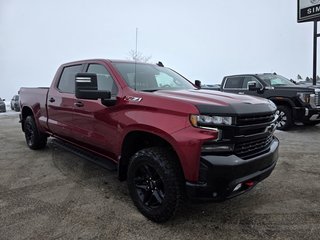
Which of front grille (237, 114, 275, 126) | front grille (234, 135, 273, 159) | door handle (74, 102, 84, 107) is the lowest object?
front grille (234, 135, 273, 159)

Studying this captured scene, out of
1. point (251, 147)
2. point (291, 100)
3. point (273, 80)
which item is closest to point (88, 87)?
point (251, 147)

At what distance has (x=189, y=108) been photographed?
2.80 metres

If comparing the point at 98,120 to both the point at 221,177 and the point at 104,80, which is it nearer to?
the point at 104,80

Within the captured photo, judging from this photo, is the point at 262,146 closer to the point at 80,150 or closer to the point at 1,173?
the point at 80,150

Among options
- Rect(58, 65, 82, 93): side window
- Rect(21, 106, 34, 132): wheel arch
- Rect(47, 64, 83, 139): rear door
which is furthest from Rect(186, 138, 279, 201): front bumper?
Rect(21, 106, 34, 132): wheel arch

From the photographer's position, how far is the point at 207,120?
9.02 feet

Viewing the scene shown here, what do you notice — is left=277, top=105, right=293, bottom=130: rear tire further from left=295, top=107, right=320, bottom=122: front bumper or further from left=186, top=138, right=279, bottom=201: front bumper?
left=186, top=138, right=279, bottom=201: front bumper

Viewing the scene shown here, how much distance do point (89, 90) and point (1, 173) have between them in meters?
2.58

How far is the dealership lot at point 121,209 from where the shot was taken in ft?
9.70

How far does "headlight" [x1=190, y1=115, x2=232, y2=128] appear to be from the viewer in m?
2.74

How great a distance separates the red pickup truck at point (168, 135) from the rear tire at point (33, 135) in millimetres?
2098

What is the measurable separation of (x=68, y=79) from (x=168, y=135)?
2.81m

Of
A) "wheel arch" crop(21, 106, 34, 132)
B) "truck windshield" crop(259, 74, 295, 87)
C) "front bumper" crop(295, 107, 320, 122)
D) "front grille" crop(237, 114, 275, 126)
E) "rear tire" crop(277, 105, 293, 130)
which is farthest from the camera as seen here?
"truck windshield" crop(259, 74, 295, 87)

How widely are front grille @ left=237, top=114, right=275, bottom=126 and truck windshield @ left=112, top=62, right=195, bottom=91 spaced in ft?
4.31
